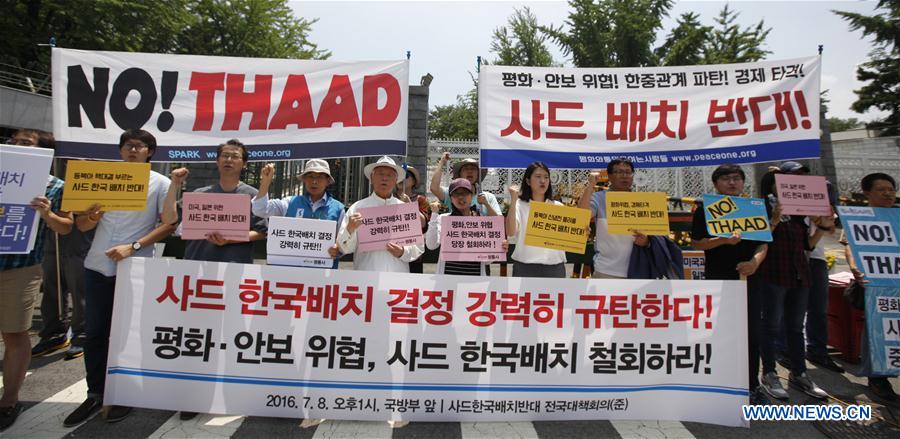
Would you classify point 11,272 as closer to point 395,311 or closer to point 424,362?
point 395,311

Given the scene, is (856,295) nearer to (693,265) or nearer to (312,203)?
(693,265)

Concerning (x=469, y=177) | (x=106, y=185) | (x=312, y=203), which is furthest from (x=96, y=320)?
(x=469, y=177)

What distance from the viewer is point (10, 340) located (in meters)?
3.00

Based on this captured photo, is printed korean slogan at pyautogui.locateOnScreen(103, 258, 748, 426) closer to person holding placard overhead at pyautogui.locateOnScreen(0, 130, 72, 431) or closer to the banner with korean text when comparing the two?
person holding placard overhead at pyautogui.locateOnScreen(0, 130, 72, 431)

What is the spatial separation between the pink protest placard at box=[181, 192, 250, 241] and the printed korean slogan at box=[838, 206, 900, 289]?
4832mm

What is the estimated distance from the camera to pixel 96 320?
313cm

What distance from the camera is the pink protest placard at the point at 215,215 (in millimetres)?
3107

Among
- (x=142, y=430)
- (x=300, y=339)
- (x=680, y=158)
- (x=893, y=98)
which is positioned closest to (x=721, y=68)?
(x=680, y=158)

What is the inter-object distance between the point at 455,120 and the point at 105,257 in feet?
112

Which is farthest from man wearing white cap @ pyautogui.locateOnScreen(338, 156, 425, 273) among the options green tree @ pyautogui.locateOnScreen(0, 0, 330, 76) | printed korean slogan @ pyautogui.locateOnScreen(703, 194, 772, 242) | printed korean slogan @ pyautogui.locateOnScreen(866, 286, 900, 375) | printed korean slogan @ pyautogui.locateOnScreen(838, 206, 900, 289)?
green tree @ pyautogui.locateOnScreen(0, 0, 330, 76)

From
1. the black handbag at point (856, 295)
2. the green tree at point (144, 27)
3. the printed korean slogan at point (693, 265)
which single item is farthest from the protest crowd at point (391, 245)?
the green tree at point (144, 27)

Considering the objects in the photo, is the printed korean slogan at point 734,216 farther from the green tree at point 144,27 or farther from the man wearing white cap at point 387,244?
the green tree at point 144,27

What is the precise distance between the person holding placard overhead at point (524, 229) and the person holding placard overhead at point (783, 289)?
1757mm

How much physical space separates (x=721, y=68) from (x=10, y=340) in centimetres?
593
